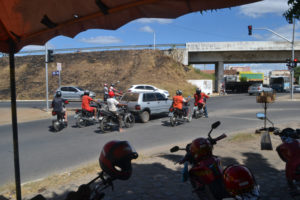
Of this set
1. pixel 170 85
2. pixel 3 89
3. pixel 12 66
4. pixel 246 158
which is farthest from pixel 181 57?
pixel 12 66

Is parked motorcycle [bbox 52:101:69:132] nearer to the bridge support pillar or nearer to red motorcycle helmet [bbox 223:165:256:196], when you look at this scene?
red motorcycle helmet [bbox 223:165:256:196]

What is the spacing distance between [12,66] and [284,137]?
12.7 feet

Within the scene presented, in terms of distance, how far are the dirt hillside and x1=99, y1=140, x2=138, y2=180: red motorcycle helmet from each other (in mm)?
31725

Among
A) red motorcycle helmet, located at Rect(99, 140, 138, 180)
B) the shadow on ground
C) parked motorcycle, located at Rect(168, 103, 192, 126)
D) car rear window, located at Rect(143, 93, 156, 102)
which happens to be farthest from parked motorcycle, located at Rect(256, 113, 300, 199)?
car rear window, located at Rect(143, 93, 156, 102)

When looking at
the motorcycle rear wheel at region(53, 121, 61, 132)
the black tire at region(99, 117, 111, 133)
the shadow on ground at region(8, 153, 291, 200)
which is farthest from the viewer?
the motorcycle rear wheel at region(53, 121, 61, 132)

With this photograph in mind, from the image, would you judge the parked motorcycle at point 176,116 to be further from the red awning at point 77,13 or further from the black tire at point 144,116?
the red awning at point 77,13

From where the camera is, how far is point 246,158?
6.68 metres

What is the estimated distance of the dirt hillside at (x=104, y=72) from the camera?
37.4 m

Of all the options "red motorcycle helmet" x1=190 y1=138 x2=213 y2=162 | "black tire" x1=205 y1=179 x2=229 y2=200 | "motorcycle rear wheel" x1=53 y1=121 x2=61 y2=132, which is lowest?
"motorcycle rear wheel" x1=53 y1=121 x2=61 y2=132

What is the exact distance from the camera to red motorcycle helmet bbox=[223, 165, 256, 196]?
2484 mm

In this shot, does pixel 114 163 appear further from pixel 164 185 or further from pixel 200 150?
pixel 164 185

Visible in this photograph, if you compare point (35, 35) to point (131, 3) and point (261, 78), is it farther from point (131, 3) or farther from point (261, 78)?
point (261, 78)

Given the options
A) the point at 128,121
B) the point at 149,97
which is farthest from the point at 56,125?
the point at 149,97

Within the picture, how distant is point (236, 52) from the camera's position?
4106 cm
